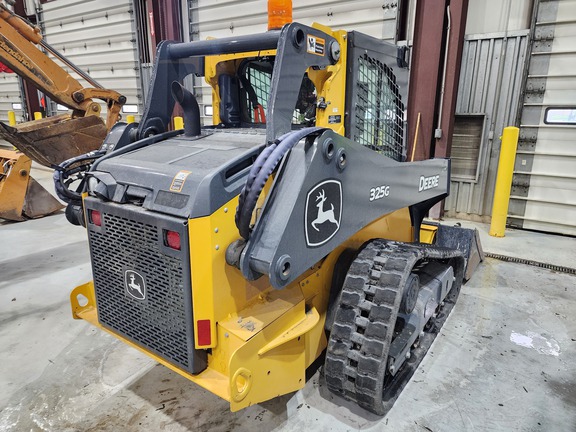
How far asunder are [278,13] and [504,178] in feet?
14.5

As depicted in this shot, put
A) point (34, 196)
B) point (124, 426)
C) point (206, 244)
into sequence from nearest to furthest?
point (206, 244), point (124, 426), point (34, 196)

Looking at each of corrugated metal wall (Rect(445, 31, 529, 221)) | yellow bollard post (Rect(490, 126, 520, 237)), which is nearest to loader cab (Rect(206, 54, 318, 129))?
yellow bollard post (Rect(490, 126, 520, 237))

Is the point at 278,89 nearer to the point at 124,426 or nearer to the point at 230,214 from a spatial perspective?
the point at 230,214

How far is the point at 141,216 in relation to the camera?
6.05 feet

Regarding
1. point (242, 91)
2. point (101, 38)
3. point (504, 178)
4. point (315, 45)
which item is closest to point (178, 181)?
point (315, 45)

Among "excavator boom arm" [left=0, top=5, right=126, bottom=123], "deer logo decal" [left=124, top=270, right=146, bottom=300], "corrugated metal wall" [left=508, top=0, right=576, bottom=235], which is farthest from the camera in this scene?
"corrugated metal wall" [left=508, top=0, right=576, bottom=235]

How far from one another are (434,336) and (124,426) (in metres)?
2.12

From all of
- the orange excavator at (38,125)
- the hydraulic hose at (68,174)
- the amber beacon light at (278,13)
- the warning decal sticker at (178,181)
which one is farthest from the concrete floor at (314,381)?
the orange excavator at (38,125)

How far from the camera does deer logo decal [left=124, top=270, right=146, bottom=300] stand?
198 cm

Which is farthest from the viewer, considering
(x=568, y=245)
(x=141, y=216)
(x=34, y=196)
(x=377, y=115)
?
(x=34, y=196)

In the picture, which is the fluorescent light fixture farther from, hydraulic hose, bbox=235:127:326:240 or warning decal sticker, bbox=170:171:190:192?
hydraulic hose, bbox=235:127:326:240

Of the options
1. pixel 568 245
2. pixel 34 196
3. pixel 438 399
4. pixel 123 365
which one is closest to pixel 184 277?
pixel 123 365

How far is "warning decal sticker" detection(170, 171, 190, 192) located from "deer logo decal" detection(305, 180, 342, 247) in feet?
1.77

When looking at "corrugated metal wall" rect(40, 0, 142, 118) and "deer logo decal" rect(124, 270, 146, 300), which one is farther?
"corrugated metal wall" rect(40, 0, 142, 118)
